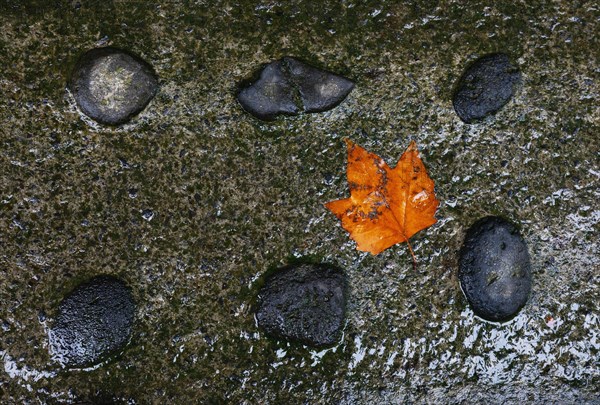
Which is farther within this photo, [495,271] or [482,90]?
[482,90]

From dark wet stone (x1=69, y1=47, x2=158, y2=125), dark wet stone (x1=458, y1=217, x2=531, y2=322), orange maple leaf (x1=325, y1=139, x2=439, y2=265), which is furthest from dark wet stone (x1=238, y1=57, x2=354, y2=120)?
dark wet stone (x1=458, y1=217, x2=531, y2=322)

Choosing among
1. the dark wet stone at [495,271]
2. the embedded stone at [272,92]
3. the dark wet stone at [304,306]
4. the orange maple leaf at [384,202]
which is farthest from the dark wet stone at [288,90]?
the dark wet stone at [495,271]

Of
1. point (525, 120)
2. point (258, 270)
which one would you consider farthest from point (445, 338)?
point (525, 120)

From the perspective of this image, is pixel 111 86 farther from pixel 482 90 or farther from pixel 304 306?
pixel 482 90

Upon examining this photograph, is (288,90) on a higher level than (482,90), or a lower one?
higher

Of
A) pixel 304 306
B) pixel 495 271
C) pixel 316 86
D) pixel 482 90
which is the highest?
pixel 316 86

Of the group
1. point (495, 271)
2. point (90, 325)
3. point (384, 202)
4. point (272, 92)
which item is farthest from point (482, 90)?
point (90, 325)

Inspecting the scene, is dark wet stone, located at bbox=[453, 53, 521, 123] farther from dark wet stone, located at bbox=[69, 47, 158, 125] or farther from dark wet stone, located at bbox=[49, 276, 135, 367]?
dark wet stone, located at bbox=[49, 276, 135, 367]
